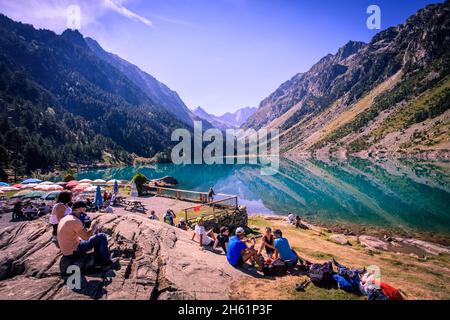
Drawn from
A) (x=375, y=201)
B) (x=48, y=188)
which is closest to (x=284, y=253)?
(x=48, y=188)

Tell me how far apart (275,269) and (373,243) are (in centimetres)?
1825

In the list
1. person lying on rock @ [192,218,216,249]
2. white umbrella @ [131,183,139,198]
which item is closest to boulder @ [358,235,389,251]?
person lying on rock @ [192,218,216,249]

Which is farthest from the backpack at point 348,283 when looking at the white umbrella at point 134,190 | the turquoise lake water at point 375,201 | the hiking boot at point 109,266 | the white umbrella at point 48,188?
the white umbrella at point 134,190

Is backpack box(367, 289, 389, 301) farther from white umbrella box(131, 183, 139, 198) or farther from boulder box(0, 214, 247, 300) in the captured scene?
white umbrella box(131, 183, 139, 198)

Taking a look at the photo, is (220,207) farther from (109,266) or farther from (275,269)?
(109,266)

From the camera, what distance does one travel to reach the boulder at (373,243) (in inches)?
943

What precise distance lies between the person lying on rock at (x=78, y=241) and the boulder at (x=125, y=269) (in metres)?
0.47

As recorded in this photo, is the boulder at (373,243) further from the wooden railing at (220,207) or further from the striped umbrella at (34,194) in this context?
the striped umbrella at (34,194)

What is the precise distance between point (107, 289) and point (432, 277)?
16854 millimetres

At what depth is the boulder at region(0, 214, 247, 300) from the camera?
7805 millimetres

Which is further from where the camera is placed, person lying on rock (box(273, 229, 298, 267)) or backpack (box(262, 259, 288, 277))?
person lying on rock (box(273, 229, 298, 267))

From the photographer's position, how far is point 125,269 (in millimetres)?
9086

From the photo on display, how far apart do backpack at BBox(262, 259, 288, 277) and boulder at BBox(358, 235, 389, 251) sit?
16.0 m
